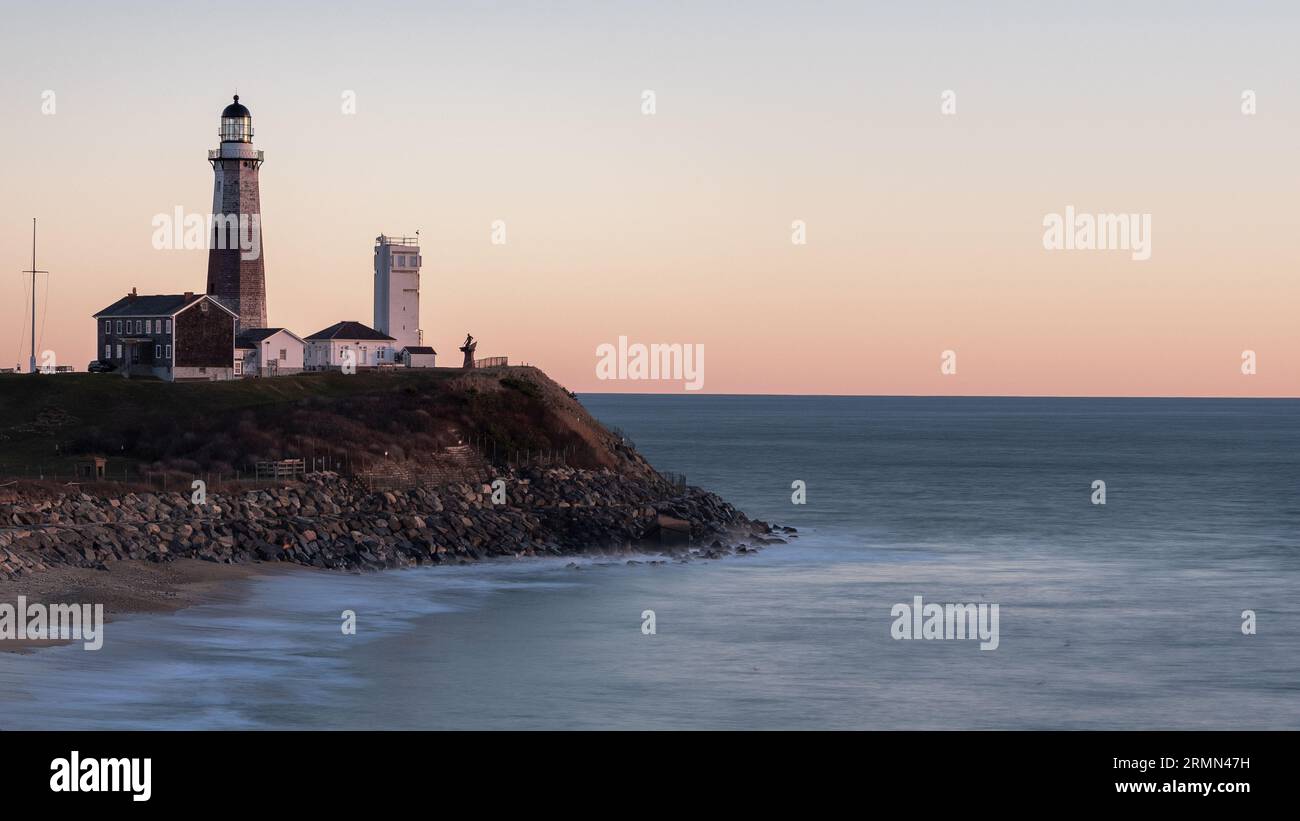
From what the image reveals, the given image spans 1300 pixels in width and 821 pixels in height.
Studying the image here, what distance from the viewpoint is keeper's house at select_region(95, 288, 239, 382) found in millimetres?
77688

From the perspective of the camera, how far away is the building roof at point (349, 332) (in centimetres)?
8950

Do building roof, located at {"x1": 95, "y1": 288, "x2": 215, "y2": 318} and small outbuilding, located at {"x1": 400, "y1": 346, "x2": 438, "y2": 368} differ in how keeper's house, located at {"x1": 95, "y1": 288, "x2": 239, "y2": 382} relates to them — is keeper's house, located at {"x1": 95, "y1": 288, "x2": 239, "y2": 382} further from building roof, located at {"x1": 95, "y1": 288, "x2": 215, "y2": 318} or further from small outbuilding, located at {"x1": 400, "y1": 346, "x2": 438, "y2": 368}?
small outbuilding, located at {"x1": 400, "y1": 346, "x2": 438, "y2": 368}

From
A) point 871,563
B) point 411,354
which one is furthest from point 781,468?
point 871,563

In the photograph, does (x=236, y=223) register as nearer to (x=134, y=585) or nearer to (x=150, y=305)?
(x=150, y=305)

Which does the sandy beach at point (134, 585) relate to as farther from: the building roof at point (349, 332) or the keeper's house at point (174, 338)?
the building roof at point (349, 332)

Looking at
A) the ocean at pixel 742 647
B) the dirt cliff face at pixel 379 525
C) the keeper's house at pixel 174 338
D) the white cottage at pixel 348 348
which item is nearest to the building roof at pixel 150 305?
the keeper's house at pixel 174 338

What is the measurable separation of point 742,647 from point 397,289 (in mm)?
59638

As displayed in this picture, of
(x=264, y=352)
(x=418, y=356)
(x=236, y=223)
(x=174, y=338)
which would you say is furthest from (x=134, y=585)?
(x=418, y=356)

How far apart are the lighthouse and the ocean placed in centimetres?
3380

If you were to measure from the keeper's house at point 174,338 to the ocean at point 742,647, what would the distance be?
3192cm

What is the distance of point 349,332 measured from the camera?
90.2 m
